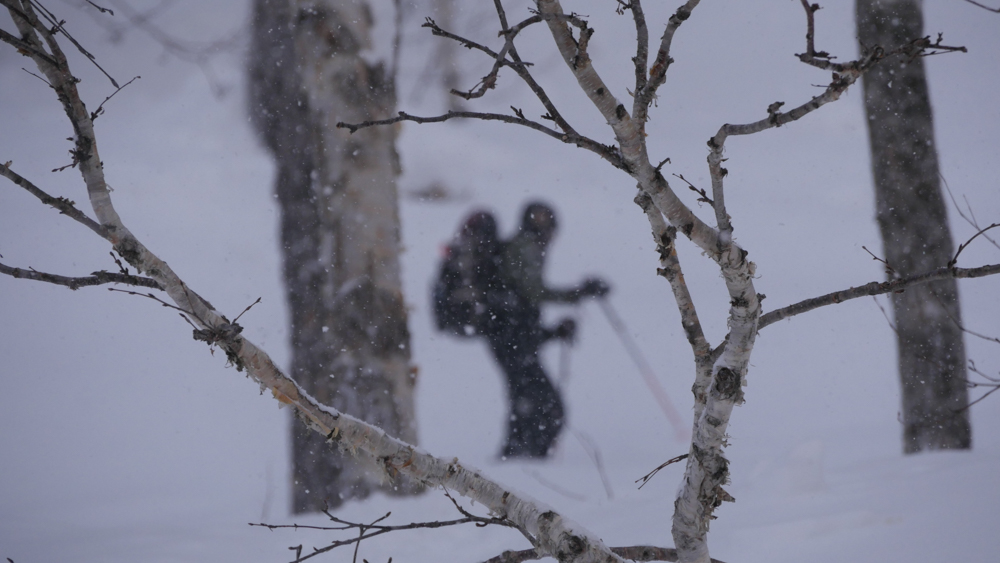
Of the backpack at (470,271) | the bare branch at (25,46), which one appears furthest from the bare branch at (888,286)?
the backpack at (470,271)

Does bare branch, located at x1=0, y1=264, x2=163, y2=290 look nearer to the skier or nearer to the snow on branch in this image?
the snow on branch

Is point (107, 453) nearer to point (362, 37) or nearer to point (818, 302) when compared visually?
point (362, 37)

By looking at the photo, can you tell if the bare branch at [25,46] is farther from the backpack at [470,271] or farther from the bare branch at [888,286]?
the backpack at [470,271]

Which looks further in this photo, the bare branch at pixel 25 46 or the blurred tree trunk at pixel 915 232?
the blurred tree trunk at pixel 915 232

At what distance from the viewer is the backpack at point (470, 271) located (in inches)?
196

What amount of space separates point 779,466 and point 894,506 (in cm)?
77

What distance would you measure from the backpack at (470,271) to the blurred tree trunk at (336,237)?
1887 mm

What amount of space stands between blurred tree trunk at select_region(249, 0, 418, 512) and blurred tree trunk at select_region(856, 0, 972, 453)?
8.48ft

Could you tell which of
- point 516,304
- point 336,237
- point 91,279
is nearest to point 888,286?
point 91,279

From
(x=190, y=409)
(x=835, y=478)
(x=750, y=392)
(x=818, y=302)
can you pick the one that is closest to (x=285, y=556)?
(x=818, y=302)

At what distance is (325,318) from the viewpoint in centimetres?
292

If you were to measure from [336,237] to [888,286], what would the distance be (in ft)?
8.58

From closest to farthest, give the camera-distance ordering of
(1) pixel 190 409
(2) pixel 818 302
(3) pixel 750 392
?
(2) pixel 818 302
(1) pixel 190 409
(3) pixel 750 392

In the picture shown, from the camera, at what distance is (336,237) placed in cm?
298
